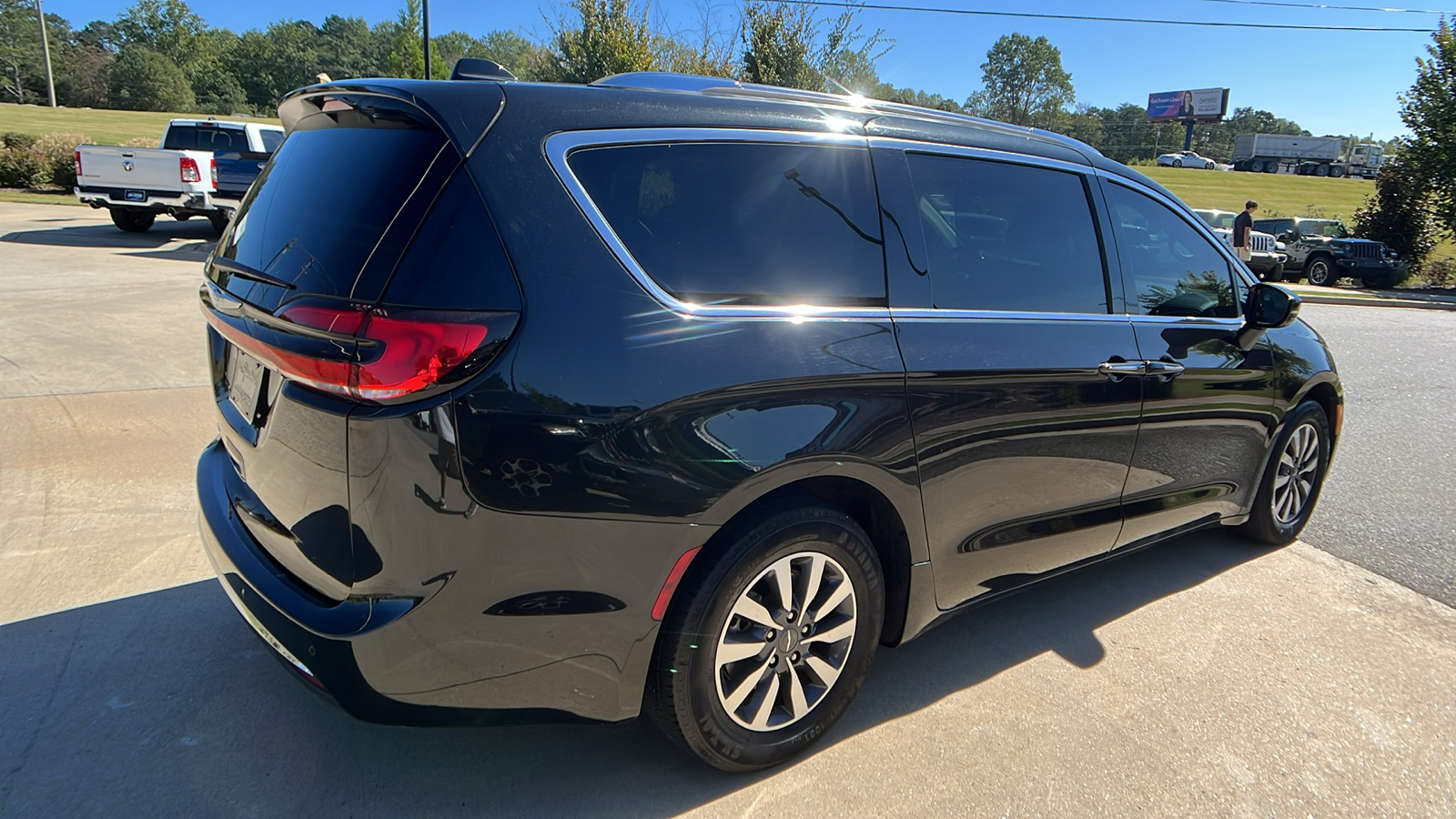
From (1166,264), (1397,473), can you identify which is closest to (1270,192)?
(1397,473)

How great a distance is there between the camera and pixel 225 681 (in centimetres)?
289

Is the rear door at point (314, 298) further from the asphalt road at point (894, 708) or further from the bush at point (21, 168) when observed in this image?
the bush at point (21, 168)

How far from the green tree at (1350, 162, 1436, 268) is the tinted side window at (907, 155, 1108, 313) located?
26165 millimetres

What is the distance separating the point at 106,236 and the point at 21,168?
9636 millimetres

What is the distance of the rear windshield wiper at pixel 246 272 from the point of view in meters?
2.22

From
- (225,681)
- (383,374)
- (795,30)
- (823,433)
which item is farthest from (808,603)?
(795,30)

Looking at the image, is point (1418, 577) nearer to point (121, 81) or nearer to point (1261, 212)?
point (1261, 212)

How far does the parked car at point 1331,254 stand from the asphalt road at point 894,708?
21.2 m

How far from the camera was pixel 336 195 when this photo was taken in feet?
7.37

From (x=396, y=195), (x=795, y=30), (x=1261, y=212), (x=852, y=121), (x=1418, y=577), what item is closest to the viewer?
(x=396, y=195)

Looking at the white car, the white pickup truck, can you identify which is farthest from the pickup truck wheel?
the white car

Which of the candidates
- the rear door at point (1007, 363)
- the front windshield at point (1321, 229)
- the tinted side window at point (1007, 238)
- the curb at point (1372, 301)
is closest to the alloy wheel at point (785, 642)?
the rear door at point (1007, 363)

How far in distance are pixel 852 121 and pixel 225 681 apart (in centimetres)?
274

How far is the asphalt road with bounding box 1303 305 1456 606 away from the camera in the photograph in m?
4.45
